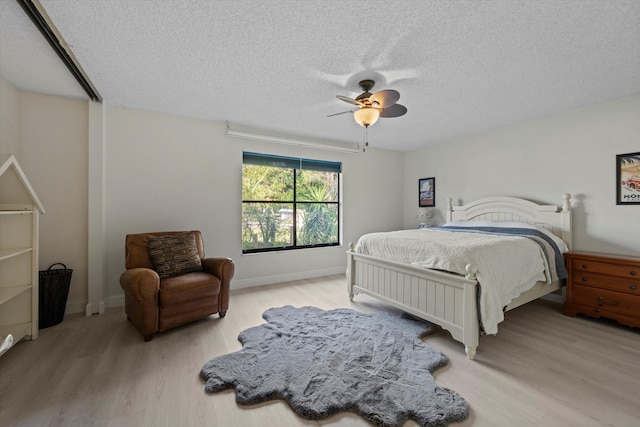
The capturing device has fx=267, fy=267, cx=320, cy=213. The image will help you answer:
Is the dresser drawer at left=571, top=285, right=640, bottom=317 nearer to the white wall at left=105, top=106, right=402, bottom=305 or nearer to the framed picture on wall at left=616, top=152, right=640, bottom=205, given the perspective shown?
the framed picture on wall at left=616, top=152, right=640, bottom=205

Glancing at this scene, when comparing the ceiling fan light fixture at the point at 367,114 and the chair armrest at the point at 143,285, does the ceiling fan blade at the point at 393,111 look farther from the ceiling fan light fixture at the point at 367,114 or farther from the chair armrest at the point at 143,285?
the chair armrest at the point at 143,285

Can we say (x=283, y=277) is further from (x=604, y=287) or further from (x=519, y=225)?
(x=604, y=287)

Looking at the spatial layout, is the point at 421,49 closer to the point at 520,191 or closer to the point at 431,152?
the point at 520,191

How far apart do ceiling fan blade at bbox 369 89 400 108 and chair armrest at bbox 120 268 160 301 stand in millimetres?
2502

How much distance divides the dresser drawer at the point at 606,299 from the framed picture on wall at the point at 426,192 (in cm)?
243

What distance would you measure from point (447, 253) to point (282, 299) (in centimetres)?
208

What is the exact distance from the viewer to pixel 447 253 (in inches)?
94.3

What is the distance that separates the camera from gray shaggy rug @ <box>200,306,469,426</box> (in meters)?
1.56

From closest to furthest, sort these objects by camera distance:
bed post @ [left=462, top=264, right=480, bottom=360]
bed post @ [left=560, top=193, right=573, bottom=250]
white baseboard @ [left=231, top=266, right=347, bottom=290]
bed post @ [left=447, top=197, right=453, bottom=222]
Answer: bed post @ [left=462, top=264, right=480, bottom=360], bed post @ [left=560, top=193, right=573, bottom=250], white baseboard @ [left=231, top=266, right=347, bottom=290], bed post @ [left=447, top=197, right=453, bottom=222]

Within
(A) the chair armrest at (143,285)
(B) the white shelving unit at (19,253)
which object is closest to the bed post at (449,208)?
(A) the chair armrest at (143,285)

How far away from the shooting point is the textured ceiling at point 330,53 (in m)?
1.66

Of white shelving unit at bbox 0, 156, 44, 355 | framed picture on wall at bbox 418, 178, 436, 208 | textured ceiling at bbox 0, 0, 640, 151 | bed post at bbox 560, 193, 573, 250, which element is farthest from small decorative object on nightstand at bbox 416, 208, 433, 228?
white shelving unit at bbox 0, 156, 44, 355

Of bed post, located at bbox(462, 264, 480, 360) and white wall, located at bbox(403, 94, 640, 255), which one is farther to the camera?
white wall, located at bbox(403, 94, 640, 255)

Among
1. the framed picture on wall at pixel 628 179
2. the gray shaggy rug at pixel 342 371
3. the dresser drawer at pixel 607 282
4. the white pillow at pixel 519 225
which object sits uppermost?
the framed picture on wall at pixel 628 179
